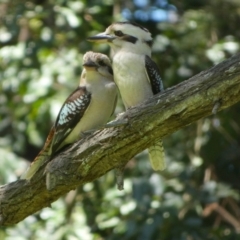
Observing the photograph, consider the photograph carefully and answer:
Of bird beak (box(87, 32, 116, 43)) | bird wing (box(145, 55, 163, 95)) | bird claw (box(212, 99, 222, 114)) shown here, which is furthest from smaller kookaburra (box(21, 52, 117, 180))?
bird claw (box(212, 99, 222, 114))

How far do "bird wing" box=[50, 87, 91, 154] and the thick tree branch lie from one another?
193 millimetres

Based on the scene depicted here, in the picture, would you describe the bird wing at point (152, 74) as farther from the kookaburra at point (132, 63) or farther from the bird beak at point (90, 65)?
the bird beak at point (90, 65)

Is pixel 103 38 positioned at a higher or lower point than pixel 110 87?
higher

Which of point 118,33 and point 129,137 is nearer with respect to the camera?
point 129,137

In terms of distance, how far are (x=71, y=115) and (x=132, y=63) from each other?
479 mm

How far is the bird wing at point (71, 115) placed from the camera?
4723mm

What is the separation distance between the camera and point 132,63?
4.62m

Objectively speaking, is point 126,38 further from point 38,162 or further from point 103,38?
point 38,162

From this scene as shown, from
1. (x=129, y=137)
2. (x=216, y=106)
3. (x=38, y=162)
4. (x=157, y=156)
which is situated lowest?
(x=157, y=156)

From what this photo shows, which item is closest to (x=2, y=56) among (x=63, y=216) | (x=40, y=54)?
(x=40, y=54)

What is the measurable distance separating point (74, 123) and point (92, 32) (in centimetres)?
278

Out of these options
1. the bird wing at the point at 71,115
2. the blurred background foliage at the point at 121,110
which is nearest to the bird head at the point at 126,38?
the bird wing at the point at 71,115

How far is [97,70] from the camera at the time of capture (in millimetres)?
4812

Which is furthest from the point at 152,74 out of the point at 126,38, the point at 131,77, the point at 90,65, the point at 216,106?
the point at 216,106
